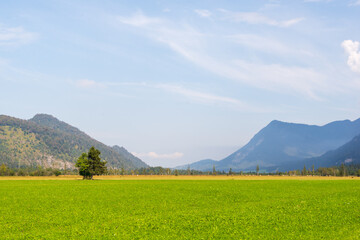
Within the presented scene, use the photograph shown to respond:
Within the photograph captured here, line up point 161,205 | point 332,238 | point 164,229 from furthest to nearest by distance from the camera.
→ point 161,205
point 164,229
point 332,238

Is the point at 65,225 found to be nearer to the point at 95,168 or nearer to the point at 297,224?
the point at 297,224

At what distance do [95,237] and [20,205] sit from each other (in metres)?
29.0

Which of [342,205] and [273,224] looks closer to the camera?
[273,224]

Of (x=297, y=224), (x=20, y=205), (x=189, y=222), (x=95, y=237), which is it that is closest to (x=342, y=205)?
(x=297, y=224)

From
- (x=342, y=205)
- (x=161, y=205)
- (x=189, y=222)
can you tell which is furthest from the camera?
(x=161, y=205)

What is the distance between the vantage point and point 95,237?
28500mm

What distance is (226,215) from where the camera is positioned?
3769cm

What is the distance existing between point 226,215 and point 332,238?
1227 cm

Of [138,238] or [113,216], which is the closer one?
[138,238]

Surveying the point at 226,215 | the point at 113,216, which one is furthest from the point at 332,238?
the point at 113,216

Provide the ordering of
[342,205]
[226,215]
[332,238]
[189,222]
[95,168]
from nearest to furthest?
[332,238] → [189,222] → [226,215] → [342,205] → [95,168]

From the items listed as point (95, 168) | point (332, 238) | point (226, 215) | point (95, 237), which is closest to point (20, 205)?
point (95, 237)

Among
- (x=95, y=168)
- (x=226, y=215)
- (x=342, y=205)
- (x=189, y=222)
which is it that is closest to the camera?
(x=189, y=222)

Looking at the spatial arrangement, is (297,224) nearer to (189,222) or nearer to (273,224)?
(273,224)
